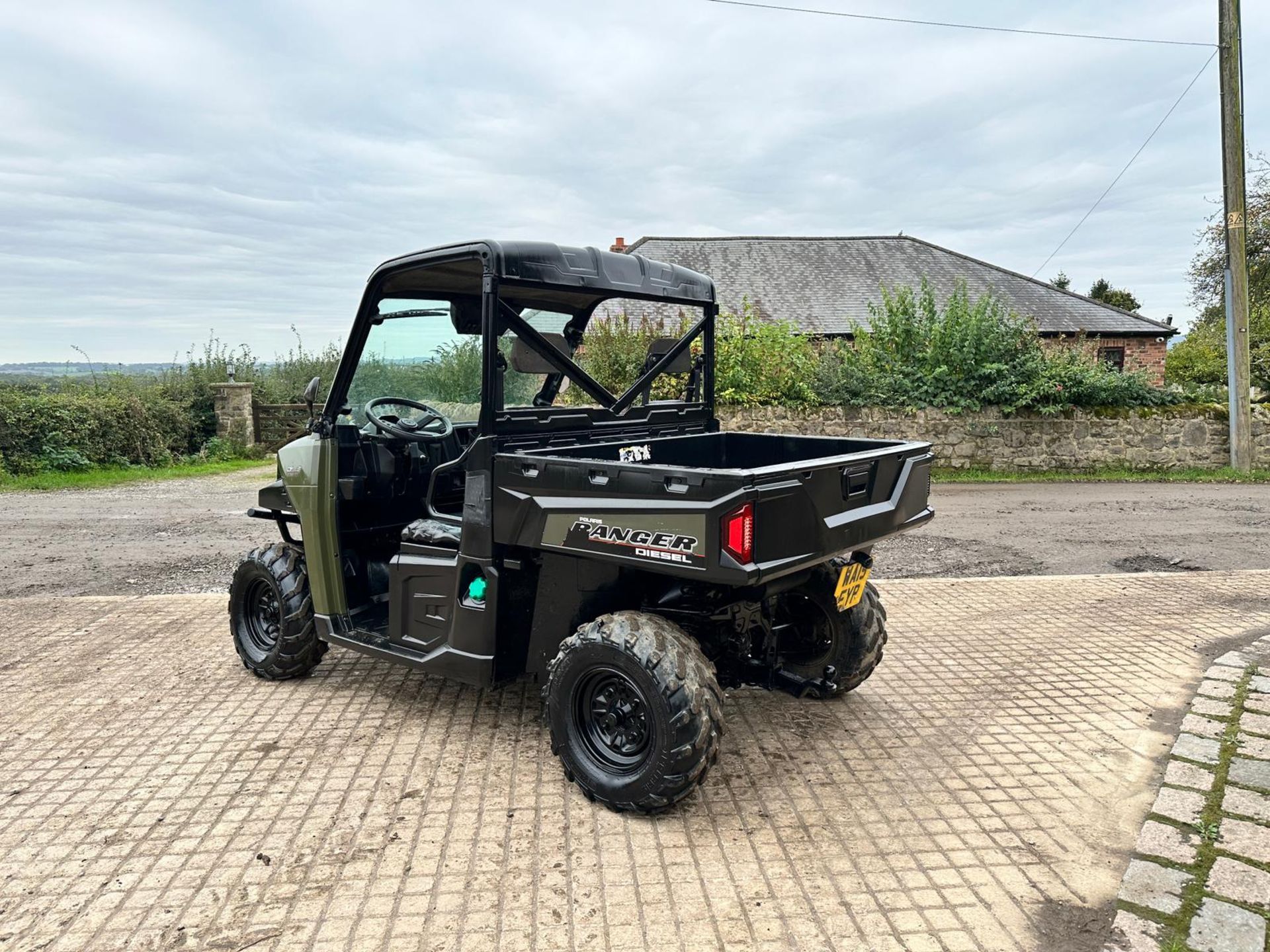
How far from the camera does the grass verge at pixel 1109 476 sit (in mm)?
13742

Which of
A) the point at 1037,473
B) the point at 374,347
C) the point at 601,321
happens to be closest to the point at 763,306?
the point at 1037,473

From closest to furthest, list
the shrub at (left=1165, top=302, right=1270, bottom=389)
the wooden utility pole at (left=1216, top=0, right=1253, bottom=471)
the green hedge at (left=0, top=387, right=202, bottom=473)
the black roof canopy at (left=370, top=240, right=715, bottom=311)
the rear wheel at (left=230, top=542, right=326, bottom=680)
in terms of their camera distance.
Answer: the black roof canopy at (left=370, top=240, right=715, bottom=311)
the rear wheel at (left=230, top=542, right=326, bottom=680)
the wooden utility pole at (left=1216, top=0, right=1253, bottom=471)
the green hedge at (left=0, top=387, right=202, bottom=473)
the shrub at (left=1165, top=302, right=1270, bottom=389)

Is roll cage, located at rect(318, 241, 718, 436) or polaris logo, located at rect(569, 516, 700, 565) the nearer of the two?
polaris logo, located at rect(569, 516, 700, 565)

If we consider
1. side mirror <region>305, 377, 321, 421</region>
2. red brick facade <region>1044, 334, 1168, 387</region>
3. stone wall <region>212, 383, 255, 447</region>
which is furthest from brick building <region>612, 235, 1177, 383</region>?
side mirror <region>305, 377, 321, 421</region>

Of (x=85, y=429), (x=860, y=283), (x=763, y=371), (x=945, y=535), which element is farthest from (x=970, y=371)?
(x=85, y=429)

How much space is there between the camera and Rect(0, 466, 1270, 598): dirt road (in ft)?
25.8

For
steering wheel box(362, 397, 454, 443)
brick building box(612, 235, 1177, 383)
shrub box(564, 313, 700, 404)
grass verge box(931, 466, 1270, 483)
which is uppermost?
brick building box(612, 235, 1177, 383)

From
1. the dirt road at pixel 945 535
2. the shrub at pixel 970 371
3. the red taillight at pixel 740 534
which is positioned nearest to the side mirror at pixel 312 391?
the red taillight at pixel 740 534

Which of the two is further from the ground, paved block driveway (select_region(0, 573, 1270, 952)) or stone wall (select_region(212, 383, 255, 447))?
stone wall (select_region(212, 383, 255, 447))

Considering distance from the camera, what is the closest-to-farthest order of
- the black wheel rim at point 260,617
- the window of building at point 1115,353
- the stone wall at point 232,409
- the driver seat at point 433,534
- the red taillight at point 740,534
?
the red taillight at point 740,534 < the driver seat at point 433,534 < the black wheel rim at point 260,617 < the stone wall at point 232,409 < the window of building at point 1115,353

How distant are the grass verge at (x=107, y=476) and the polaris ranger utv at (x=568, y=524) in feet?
38.1

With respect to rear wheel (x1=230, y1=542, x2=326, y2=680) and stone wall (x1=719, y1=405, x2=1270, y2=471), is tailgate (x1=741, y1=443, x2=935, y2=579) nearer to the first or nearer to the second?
rear wheel (x1=230, y1=542, x2=326, y2=680)

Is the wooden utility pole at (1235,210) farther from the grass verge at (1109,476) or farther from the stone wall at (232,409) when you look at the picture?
the stone wall at (232,409)

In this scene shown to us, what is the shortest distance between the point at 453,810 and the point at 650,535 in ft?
4.37
